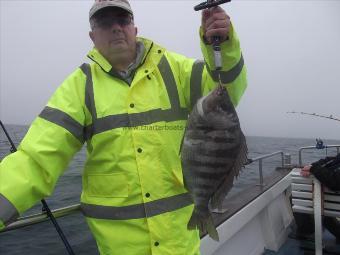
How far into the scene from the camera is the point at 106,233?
7.35 ft

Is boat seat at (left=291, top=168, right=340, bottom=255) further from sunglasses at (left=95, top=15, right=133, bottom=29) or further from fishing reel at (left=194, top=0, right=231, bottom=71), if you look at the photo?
sunglasses at (left=95, top=15, right=133, bottom=29)

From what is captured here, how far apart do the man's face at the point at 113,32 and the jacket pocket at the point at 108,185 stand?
74 cm

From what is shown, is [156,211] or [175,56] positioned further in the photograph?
[175,56]

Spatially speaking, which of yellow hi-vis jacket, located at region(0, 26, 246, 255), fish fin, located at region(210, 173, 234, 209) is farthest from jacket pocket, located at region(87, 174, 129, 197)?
fish fin, located at region(210, 173, 234, 209)

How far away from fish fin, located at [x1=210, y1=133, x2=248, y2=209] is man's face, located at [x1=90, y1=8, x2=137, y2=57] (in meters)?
0.94

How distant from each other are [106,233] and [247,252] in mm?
3433

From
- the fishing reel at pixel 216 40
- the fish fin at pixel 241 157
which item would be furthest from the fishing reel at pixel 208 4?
the fish fin at pixel 241 157

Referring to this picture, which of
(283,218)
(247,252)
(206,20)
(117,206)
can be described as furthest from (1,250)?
(206,20)

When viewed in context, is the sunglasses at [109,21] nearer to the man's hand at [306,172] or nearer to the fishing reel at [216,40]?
the fishing reel at [216,40]

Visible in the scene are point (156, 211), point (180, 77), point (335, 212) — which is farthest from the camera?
point (335, 212)

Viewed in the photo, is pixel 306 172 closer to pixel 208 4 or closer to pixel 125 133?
pixel 125 133

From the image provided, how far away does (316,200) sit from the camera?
4.78m

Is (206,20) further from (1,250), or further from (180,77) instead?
(1,250)

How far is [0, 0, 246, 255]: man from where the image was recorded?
2.11 meters
